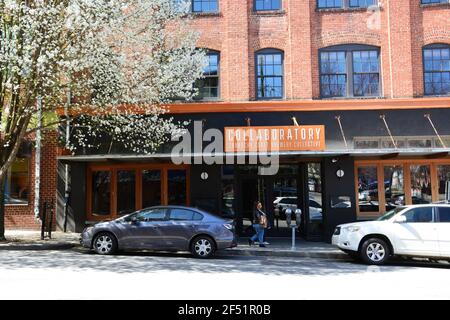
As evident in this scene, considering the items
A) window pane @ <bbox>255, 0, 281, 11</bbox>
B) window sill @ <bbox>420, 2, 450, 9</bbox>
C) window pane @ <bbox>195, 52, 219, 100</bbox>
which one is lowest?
window pane @ <bbox>195, 52, 219, 100</bbox>

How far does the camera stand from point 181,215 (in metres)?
12.6

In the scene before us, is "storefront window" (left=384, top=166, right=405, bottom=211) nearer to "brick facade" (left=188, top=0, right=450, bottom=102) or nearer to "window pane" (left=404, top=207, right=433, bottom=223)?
"brick facade" (left=188, top=0, right=450, bottom=102)

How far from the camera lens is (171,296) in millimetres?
7086

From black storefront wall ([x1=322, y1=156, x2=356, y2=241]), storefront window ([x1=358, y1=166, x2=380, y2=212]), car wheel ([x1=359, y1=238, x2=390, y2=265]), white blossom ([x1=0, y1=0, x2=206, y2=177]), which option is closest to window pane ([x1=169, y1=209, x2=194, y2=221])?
white blossom ([x1=0, y1=0, x2=206, y2=177])

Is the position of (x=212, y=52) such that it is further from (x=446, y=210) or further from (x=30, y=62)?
(x=446, y=210)

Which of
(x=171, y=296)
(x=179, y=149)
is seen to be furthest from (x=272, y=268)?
(x=179, y=149)

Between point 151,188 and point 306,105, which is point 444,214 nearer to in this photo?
point 306,105

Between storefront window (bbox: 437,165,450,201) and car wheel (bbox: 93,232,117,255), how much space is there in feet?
39.3

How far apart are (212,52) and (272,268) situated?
32.7ft

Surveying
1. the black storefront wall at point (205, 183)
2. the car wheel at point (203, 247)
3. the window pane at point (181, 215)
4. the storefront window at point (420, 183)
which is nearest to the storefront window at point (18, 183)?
the black storefront wall at point (205, 183)

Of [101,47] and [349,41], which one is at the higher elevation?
[349,41]

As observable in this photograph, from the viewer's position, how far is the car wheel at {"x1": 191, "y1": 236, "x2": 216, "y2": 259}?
1222 cm

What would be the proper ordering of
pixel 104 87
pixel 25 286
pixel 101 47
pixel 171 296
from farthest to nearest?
pixel 104 87 < pixel 101 47 < pixel 25 286 < pixel 171 296

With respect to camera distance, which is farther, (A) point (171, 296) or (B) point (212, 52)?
(B) point (212, 52)
